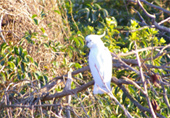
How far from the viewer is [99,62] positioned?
8.16 ft

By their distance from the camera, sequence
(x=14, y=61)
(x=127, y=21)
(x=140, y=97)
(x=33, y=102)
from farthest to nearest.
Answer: (x=127, y=21)
(x=140, y=97)
(x=14, y=61)
(x=33, y=102)

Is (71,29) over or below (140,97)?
over

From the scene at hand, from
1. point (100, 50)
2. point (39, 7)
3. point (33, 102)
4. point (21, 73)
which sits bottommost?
point (33, 102)

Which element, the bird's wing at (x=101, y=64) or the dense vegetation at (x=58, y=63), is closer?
the dense vegetation at (x=58, y=63)

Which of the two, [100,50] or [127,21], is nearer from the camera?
[100,50]

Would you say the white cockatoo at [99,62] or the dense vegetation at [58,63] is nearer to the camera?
the dense vegetation at [58,63]

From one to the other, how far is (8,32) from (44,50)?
451 millimetres

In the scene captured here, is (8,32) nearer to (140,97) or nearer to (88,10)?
(88,10)

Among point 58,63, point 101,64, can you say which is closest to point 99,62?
point 101,64

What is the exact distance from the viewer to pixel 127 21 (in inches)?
156

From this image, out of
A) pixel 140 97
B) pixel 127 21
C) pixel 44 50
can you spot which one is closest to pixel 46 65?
pixel 44 50

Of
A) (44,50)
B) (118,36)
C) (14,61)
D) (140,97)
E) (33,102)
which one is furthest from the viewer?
(118,36)

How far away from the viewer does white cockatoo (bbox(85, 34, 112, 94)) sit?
2.36 meters

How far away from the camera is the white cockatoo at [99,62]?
2.36 m
